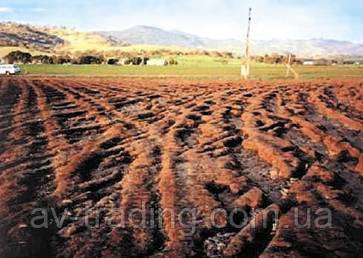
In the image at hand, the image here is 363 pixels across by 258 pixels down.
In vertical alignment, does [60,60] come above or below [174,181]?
below

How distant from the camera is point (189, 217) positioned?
3539 mm

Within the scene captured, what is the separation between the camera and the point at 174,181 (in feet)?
14.1

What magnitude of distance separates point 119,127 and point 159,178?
168 centimetres

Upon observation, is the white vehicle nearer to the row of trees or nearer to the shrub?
the shrub

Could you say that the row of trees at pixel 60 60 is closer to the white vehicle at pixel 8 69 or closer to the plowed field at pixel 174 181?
the white vehicle at pixel 8 69

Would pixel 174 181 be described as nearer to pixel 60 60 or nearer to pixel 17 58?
pixel 17 58

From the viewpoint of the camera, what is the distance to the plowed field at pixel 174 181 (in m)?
3.16

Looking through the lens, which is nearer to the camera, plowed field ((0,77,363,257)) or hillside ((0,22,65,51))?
plowed field ((0,77,363,257))

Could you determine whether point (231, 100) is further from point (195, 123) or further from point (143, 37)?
point (143, 37)

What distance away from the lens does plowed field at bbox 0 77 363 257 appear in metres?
3.16

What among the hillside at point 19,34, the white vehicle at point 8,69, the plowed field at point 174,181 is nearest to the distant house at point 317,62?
the plowed field at point 174,181

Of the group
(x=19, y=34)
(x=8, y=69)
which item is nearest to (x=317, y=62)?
(x=8, y=69)

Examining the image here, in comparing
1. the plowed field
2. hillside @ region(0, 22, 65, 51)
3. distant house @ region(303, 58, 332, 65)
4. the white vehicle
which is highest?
hillside @ region(0, 22, 65, 51)

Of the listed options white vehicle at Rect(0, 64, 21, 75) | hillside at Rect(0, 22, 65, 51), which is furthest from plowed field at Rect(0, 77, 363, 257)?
white vehicle at Rect(0, 64, 21, 75)
